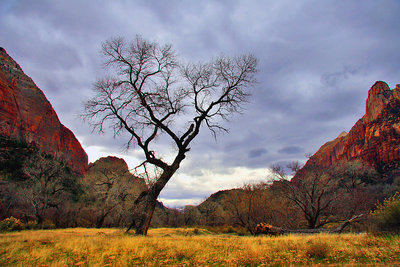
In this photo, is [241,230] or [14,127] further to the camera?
[14,127]

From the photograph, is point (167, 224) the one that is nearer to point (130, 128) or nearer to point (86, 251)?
point (130, 128)

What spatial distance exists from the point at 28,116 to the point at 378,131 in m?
155

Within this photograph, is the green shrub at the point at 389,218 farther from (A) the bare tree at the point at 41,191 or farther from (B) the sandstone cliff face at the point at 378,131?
(B) the sandstone cliff face at the point at 378,131

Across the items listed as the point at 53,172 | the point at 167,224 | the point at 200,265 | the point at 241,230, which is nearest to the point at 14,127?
the point at 53,172

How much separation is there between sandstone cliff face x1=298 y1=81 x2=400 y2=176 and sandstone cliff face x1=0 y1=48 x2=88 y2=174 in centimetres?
11063

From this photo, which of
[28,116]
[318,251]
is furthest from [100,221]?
[28,116]

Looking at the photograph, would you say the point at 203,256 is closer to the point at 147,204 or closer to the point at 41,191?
the point at 147,204

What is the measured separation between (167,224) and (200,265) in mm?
38382

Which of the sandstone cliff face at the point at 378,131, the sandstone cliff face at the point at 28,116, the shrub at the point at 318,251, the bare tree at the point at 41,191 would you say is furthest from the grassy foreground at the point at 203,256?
the sandstone cliff face at the point at 378,131

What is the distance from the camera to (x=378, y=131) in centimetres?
9419

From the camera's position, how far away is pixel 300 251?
20.4 feet

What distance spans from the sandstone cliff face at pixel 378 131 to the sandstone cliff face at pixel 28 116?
11063cm

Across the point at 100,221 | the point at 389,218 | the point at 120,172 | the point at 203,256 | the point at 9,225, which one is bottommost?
the point at 100,221

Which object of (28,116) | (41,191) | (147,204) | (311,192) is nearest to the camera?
(147,204)
